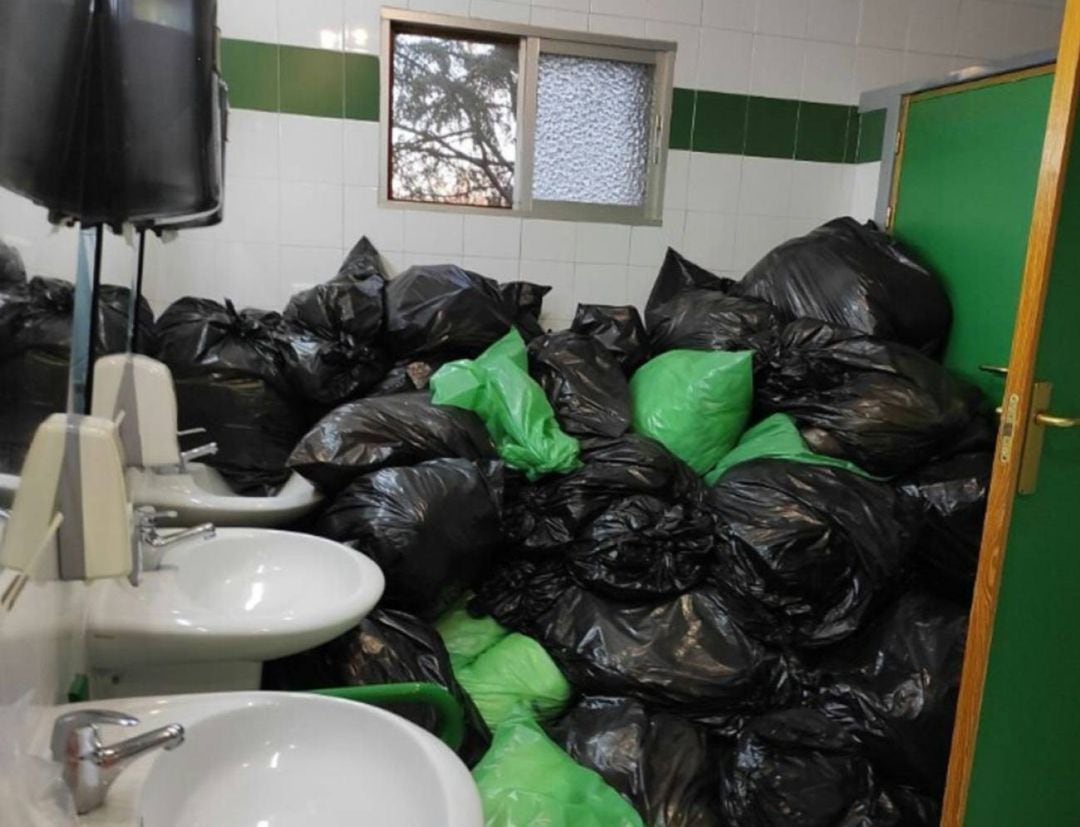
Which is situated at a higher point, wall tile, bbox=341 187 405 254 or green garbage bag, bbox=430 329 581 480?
wall tile, bbox=341 187 405 254

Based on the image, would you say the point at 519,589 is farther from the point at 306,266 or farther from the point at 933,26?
the point at 933,26

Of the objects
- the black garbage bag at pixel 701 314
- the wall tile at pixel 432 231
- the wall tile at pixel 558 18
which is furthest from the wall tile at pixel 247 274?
the black garbage bag at pixel 701 314

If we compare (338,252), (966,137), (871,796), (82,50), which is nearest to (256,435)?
(338,252)

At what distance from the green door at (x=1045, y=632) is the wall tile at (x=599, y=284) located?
1.42 m

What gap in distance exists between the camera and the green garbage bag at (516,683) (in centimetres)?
179

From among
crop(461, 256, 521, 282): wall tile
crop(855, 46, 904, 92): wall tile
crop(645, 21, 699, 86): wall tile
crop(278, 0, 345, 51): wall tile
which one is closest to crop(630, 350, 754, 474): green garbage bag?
crop(461, 256, 521, 282): wall tile

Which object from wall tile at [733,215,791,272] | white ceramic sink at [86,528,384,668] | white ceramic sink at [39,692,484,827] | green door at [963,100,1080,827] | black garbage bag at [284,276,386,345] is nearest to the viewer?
white ceramic sink at [39,692,484,827]

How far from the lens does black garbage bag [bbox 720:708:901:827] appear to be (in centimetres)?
156

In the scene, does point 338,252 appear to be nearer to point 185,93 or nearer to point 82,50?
point 185,93

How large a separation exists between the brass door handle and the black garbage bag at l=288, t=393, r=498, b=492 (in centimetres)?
115

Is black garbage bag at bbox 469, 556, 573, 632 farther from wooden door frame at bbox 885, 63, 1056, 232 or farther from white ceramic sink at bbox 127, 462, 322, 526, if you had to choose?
wooden door frame at bbox 885, 63, 1056, 232

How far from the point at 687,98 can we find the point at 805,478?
4.54 feet

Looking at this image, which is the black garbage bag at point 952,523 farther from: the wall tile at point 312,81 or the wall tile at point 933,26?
the wall tile at point 312,81

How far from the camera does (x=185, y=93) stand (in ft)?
3.50
